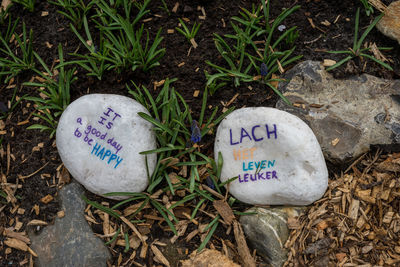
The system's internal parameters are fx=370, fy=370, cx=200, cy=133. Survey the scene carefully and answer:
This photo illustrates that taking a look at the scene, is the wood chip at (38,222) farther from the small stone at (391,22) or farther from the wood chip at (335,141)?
the small stone at (391,22)

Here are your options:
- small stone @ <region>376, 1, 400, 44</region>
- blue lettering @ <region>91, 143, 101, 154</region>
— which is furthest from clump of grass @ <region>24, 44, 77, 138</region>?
small stone @ <region>376, 1, 400, 44</region>

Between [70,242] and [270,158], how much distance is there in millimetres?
1246

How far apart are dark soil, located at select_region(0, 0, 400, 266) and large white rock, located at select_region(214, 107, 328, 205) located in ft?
0.67

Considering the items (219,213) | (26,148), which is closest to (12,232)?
(26,148)

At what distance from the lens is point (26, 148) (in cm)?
241

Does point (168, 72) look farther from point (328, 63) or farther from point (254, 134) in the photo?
point (328, 63)

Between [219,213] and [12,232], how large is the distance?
4.09 feet

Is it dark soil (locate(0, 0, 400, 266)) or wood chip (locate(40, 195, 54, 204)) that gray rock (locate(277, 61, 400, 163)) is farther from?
wood chip (locate(40, 195, 54, 204))

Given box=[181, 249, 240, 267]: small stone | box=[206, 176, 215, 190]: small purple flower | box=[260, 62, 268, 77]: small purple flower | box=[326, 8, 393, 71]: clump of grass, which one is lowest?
box=[181, 249, 240, 267]: small stone

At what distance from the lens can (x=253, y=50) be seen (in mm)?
2457

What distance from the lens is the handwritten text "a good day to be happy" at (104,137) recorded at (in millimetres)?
2135

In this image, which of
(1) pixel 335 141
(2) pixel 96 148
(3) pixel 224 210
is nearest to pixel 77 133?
(2) pixel 96 148

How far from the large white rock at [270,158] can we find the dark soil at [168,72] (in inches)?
8.0

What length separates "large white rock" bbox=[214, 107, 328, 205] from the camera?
2.00m
